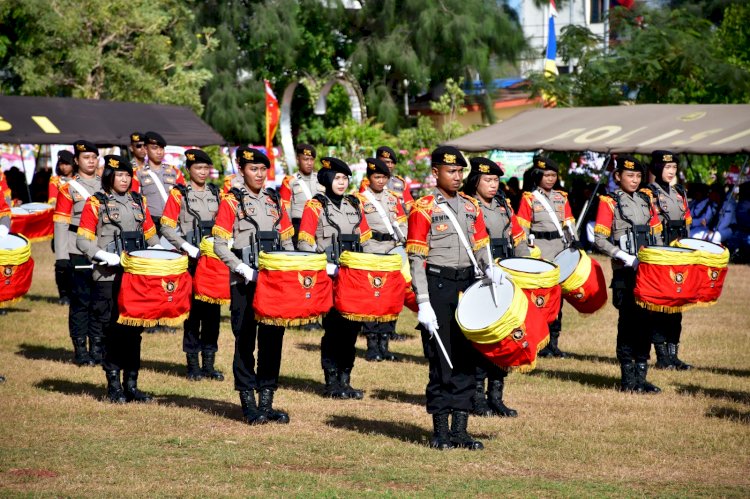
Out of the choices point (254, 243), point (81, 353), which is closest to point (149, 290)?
point (254, 243)

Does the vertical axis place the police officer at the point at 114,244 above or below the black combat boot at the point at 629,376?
above

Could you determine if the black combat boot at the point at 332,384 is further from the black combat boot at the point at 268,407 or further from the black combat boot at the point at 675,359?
the black combat boot at the point at 675,359

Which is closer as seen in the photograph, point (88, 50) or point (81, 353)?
point (81, 353)

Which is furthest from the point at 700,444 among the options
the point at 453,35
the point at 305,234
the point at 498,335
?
the point at 453,35

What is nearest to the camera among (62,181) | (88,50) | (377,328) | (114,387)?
(114,387)

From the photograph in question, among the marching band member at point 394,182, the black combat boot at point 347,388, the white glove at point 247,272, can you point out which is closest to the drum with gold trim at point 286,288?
the white glove at point 247,272

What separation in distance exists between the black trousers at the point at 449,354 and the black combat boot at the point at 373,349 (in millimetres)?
4726

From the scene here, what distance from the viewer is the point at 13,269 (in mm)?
10844

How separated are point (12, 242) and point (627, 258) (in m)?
5.83

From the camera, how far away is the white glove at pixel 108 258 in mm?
10195

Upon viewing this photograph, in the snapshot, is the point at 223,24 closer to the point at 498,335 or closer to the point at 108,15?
the point at 108,15

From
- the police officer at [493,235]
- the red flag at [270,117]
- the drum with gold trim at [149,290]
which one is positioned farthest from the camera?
the red flag at [270,117]

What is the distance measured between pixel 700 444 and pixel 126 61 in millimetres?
25749

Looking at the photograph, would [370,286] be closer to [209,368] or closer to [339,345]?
[339,345]
